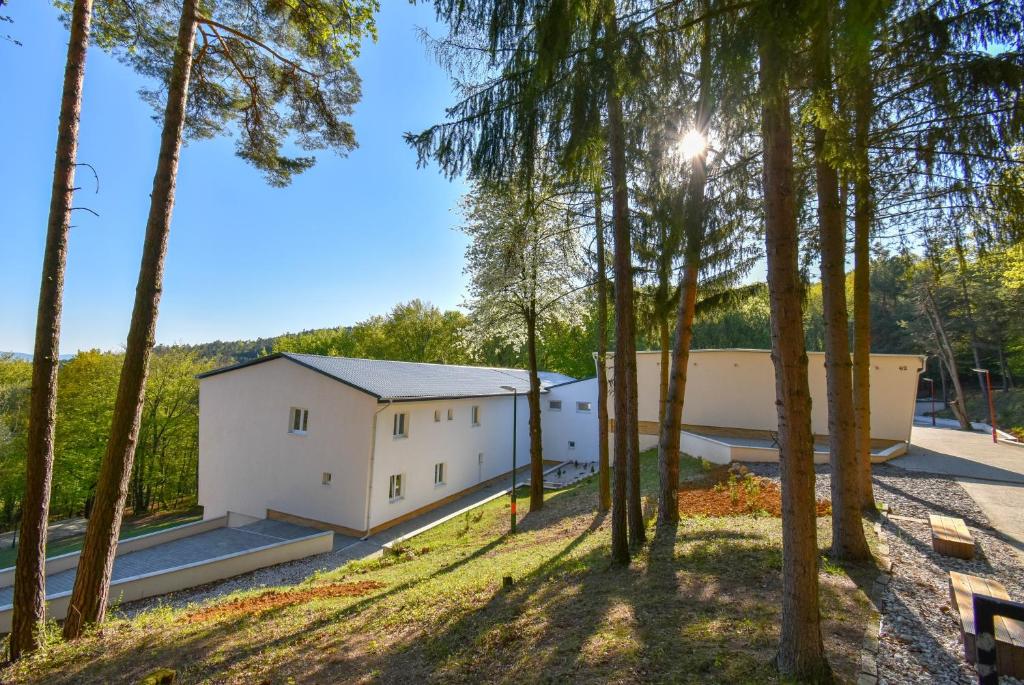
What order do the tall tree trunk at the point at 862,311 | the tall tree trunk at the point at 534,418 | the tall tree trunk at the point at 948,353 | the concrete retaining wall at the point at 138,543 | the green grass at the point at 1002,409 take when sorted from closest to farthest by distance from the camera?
the tall tree trunk at the point at 862,311, the concrete retaining wall at the point at 138,543, the tall tree trunk at the point at 534,418, the tall tree trunk at the point at 948,353, the green grass at the point at 1002,409

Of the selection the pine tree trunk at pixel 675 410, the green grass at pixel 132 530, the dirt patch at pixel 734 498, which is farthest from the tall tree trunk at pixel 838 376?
the green grass at pixel 132 530

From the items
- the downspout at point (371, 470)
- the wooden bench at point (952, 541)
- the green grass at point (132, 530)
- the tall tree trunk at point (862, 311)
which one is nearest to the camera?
the wooden bench at point (952, 541)

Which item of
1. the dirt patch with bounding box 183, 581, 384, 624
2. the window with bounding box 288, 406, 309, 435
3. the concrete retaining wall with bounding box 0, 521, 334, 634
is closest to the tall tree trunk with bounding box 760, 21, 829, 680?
the dirt patch with bounding box 183, 581, 384, 624

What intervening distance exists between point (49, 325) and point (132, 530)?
74.0ft

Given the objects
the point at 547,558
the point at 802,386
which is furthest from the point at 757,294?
the point at 802,386

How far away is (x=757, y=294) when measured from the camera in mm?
10430

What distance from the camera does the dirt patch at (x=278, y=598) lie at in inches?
278

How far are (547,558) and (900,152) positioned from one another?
24.0 ft

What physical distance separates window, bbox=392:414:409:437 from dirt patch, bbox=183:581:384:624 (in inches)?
284

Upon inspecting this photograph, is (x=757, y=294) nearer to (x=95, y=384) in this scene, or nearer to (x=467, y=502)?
(x=467, y=502)

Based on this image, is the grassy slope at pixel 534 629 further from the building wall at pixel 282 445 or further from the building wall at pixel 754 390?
the building wall at pixel 754 390

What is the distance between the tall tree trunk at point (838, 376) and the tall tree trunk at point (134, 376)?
26.0ft

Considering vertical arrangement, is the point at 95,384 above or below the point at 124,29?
below

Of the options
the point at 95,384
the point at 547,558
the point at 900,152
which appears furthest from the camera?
the point at 95,384
